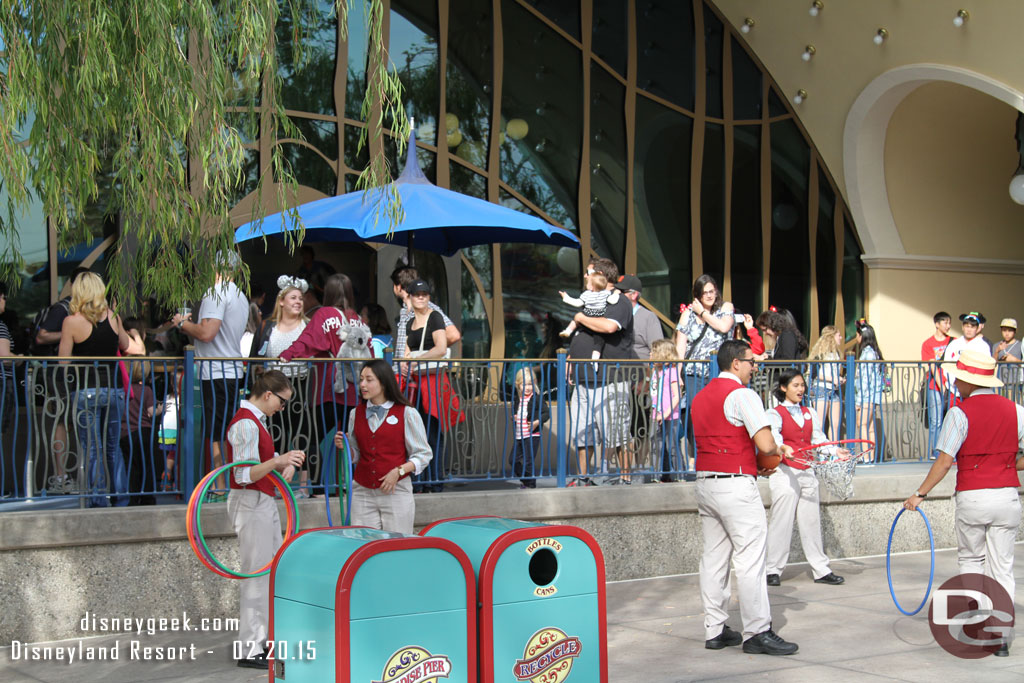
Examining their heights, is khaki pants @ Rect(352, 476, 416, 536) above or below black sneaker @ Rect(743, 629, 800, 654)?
above

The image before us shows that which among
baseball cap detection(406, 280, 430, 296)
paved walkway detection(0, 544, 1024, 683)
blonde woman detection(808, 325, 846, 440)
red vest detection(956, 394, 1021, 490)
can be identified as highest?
baseball cap detection(406, 280, 430, 296)

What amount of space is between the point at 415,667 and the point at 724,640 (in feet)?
10.1

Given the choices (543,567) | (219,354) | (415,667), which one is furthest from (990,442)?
(219,354)

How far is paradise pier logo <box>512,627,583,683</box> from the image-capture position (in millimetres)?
5277

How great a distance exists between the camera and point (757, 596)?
7184mm

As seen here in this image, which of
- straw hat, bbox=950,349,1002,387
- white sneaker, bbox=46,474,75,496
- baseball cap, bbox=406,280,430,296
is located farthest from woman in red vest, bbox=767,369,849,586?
white sneaker, bbox=46,474,75,496

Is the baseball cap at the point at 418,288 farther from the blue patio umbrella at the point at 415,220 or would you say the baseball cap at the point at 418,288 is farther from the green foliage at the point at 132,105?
the green foliage at the point at 132,105

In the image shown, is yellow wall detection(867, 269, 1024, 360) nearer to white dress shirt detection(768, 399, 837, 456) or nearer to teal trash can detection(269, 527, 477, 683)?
white dress shirt detection(768, 399, 837, 456)

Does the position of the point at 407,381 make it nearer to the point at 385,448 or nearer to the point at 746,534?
the point at 385,448

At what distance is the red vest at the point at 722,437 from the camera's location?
7.17 metres

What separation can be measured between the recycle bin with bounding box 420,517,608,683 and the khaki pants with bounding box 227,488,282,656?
1.62 metres

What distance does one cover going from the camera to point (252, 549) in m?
6.79

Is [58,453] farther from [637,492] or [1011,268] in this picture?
[1011,268]

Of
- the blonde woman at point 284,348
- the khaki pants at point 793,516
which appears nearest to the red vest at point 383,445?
the blonde woman at point 284,348
